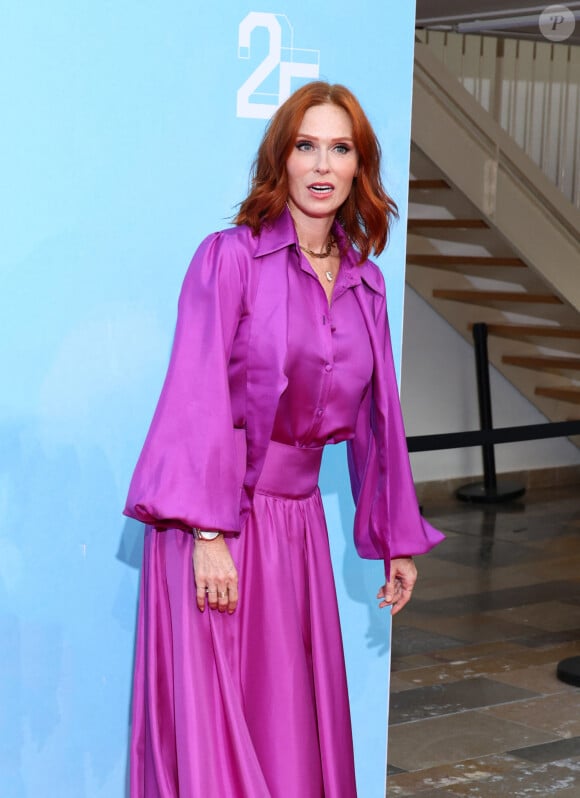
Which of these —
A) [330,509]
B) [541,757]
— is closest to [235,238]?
[330,509]

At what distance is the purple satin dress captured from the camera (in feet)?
8.67

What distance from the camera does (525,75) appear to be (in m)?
9.59

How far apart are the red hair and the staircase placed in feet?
17.7

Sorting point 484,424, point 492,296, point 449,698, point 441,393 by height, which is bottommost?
point 449,698

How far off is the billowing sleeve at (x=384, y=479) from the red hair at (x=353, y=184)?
164 millimetres

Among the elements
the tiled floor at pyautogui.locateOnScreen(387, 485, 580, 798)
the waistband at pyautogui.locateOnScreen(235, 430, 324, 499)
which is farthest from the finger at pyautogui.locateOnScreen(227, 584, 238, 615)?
the tiled floor at pyautogui.locateOnScreen(387, 485, 580, 798)

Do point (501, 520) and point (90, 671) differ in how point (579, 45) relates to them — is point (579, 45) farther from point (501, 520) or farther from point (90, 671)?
point (90, 671)

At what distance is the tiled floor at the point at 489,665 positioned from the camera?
423cm

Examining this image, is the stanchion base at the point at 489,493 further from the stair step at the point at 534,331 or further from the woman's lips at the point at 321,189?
the woman's lips at the point at 321,189

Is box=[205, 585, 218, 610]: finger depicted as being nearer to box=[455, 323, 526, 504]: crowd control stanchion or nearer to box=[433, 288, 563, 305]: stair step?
box=[455, 323, 526, 504]: crowd control stanchion

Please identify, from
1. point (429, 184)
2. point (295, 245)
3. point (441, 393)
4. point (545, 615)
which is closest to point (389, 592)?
point (295, 245)

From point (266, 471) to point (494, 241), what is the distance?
6299 mm

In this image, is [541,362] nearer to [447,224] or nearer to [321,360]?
[447,224]

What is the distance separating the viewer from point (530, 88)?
9.63 meters
